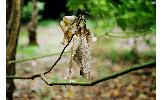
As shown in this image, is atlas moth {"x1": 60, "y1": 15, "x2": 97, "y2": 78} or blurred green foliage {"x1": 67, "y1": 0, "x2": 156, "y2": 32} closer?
atlas moth {"x1": 60, "y1": 15, "x2": 97, "y2": 78}

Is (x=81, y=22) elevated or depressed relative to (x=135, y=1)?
depressed

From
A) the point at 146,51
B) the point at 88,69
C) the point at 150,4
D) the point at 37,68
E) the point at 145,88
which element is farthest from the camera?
the point at 146,51

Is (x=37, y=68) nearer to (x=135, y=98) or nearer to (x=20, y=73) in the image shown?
(x=20, y=73)

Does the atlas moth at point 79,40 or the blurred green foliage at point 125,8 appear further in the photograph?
the blurred green foliage at point 125,8

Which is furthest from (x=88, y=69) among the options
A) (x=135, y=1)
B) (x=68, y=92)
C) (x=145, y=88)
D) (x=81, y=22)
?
(x=145, y=88)

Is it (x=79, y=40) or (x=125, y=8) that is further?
(x=125, y=8)

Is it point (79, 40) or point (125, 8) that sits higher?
point (125, 8)

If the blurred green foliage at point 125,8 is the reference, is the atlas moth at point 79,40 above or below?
below

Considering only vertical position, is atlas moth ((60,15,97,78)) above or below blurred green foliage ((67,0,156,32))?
below
